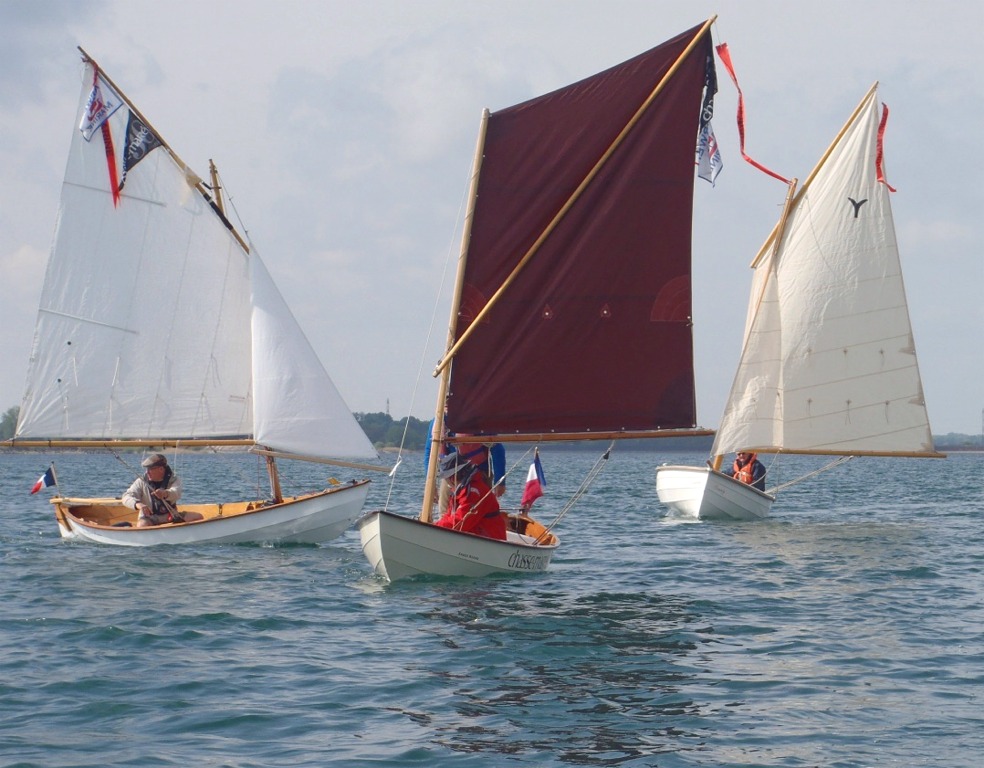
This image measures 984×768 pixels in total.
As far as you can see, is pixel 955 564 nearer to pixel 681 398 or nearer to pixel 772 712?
pixel 681 398

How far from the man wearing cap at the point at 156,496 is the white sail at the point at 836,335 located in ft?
51.7

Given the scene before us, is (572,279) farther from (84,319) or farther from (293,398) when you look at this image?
(84,319)

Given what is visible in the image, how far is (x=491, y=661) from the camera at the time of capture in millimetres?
14492

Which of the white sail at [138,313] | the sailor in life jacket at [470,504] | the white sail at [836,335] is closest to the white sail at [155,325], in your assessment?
the white sail at [138,313]

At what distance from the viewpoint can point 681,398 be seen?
68.8 feet

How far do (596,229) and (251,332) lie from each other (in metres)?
10.0

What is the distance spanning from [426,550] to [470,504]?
1.32 m

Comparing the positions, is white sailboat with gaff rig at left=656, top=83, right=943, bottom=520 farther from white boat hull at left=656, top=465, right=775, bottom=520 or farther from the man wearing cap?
the man wearing cap

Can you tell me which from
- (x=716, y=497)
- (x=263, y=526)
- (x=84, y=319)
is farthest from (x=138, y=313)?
(x=716, y=497)

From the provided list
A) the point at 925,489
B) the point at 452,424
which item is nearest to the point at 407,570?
the point at 452,424

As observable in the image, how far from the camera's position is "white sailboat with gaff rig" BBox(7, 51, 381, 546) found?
26.5 m

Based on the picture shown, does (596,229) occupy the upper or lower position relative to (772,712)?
upper

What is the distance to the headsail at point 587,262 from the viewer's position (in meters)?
20.0

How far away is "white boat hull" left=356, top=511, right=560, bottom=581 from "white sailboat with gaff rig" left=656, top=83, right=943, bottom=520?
50.3ft
